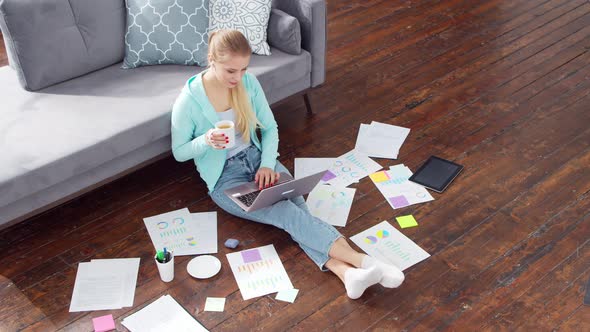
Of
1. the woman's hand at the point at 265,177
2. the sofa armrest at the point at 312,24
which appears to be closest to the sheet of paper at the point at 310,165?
the woman's hand at the point at 265,177

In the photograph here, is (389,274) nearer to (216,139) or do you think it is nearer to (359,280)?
(359,280)

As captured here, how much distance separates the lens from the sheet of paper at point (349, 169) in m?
3.23

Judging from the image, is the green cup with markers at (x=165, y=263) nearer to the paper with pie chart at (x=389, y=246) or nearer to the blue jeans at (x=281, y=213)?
the blue jeans at (x=281, y=213)

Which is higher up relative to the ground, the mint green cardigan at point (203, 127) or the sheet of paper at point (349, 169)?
the mint green cardigan at point (203, 127)

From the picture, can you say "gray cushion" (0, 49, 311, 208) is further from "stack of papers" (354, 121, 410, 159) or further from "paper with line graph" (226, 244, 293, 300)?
"paper with line graph" (226, 244, 293, 300)

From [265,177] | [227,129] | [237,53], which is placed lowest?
[265,177]

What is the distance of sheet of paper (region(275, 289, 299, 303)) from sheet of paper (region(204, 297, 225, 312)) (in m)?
0.22

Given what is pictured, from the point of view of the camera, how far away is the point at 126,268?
2752mm

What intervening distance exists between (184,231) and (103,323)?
0.57m

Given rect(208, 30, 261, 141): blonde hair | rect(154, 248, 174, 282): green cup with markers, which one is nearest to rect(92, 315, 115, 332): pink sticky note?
rect(154, 248, 174, 282): green cup with markers

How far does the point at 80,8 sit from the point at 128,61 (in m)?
0.34

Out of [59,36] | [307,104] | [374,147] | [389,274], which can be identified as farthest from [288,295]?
[59,36]

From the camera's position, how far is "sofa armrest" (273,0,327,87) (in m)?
3.34

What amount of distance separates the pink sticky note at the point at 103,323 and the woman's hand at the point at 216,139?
0.78 m
